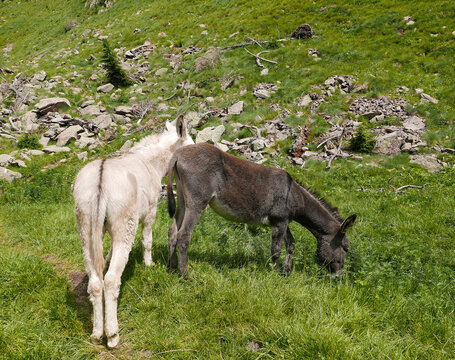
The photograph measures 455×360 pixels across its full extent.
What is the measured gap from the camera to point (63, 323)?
10.8 ft

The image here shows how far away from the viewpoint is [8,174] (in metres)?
8.84

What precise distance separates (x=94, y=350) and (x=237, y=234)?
392 cm

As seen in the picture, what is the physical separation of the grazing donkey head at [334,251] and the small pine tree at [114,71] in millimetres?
15633

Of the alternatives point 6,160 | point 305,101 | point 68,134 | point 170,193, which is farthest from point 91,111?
point 170,193

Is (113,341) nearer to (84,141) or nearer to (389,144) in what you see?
(84,141)

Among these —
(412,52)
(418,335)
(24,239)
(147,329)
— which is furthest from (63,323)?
(412,52)

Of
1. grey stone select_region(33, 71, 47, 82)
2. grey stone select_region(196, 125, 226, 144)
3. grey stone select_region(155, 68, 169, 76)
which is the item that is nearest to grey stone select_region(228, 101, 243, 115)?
grey stone select_region(196, 125, 226, 144)

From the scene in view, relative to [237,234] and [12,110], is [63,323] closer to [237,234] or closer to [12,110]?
[237,234]

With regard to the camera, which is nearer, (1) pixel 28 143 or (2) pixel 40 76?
(1) pixel 28 143

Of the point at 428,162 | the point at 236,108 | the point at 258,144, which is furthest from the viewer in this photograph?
the point at 236,108

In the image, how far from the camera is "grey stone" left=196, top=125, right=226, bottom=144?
10602 mm

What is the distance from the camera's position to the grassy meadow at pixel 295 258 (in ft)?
9.93

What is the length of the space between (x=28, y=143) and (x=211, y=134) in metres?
7.64

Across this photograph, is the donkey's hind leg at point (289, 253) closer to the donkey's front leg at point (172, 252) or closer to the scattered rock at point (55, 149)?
the donkey's front leg at point (172, 252)
